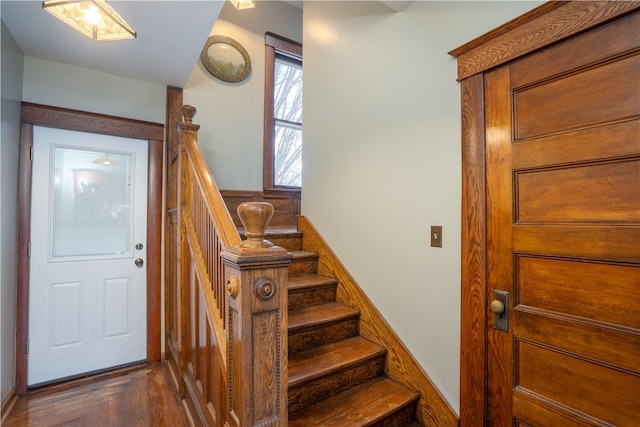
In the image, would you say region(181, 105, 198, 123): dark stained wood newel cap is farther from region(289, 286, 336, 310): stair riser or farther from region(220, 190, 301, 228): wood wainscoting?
region(289, 286, 336, 310): stair riser

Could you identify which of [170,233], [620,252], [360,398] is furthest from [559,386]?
[170,233]

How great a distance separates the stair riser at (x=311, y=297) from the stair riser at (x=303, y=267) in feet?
0.88

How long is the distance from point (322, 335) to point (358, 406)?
1.49 ft

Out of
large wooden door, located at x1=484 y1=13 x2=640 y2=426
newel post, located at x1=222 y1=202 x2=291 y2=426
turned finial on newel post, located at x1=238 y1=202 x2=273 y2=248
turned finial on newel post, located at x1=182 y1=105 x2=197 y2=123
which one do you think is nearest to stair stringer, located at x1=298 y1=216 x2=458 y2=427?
large wooden door, located at x1=484 y1=13 x2=640 y2=426

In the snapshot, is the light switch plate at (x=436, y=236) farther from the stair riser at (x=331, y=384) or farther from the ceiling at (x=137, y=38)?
the ceiling at (x=137, y=38)

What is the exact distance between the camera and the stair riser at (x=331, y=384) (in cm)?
154

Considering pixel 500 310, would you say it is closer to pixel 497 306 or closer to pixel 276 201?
pixel 497 306

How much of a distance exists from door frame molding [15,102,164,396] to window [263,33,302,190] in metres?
1.10

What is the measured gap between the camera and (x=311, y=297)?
215 centimetres

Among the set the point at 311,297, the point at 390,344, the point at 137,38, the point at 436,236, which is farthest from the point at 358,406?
the point at 137,38

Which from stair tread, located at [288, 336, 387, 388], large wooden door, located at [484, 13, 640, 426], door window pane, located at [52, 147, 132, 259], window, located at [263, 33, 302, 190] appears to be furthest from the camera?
window, located at [263, 33, 302, 190]

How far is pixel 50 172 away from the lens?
230 centimetres

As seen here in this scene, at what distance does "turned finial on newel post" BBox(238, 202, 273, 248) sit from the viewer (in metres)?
1.09

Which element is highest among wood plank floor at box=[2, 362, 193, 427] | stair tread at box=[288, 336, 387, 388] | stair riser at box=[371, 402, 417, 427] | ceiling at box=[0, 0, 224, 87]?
ceiling at box=[0, 0, 224, 87]
